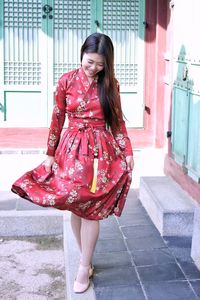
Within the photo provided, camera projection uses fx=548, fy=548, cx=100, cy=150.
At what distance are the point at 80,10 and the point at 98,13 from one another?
0.66 ft

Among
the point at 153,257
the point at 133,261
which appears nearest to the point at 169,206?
the point at 153,257

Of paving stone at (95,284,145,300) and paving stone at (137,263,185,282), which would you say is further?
paving stone at (137,263,185,282)

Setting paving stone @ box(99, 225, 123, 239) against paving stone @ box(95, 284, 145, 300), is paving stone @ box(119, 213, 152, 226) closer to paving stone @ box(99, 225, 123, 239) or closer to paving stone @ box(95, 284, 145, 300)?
paving stone @ box(99, 225, 123, 239)

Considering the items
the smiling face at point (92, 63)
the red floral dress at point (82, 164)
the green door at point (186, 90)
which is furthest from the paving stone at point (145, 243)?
the smiling face at point (92, 63)

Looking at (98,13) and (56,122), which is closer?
(56,122)

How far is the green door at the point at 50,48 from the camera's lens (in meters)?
6.09

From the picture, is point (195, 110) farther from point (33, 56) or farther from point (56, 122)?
point (33, 56)

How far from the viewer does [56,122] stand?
3.20 metres

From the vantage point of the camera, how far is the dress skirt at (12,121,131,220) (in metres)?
2.96

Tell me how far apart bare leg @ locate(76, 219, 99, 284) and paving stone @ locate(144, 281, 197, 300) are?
14.3 inches

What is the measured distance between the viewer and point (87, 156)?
303 centimetres

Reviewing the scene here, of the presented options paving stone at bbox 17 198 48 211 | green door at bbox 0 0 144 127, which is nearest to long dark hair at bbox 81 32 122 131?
paving stone at bbox 17 198 48 211

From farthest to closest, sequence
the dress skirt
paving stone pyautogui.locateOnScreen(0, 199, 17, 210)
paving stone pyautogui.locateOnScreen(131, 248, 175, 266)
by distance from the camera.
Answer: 1. paving stone pyautogui.locateOnScreen(0, 199, 17, 210)
2. paving stone pyautogui.locateOnScreen(131, 248, 175, 266)
3. the dress skirt

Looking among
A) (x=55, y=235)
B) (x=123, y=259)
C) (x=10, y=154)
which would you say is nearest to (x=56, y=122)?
(x=123, y=259)
